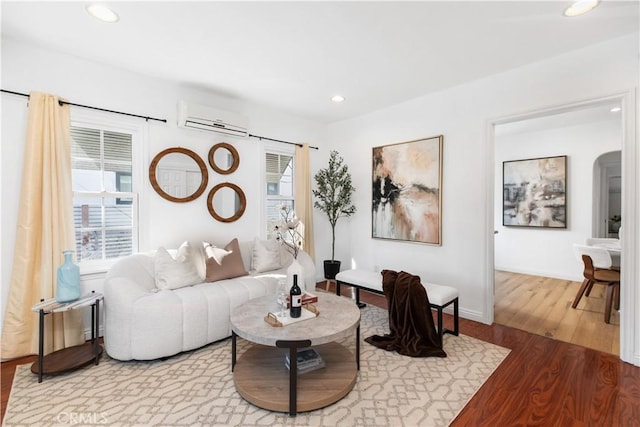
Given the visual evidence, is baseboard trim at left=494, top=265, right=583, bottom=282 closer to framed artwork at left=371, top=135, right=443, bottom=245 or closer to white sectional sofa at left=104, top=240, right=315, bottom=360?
framed artwork at left=371, top=135, right=443, bottom=245

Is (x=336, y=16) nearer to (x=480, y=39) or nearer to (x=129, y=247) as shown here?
(x=480, y=39)

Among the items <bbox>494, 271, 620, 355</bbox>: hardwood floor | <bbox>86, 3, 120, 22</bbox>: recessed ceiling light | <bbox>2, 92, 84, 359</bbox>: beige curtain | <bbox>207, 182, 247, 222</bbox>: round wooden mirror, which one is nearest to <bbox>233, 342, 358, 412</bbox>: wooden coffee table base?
<bbox>2, 92, 84, 359</bbox>: beige curtain

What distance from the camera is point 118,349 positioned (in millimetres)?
2436

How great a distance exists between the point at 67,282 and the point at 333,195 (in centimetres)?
336

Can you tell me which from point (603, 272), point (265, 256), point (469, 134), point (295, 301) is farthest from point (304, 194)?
point (603, 272)

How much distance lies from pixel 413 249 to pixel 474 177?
1.22 meters

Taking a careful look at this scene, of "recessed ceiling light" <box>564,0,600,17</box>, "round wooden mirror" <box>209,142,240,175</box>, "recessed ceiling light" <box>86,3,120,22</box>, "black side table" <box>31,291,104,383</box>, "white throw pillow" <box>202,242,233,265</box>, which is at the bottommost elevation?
"black side table" <box>31,291,104,383</box>

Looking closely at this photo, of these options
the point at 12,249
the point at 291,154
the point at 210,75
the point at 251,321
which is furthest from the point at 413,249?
the point at 12,249

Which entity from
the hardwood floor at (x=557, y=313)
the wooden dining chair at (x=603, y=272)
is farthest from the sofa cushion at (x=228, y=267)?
the wooden dining chair at (x=603, y=272)

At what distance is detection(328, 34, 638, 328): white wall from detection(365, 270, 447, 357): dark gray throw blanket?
1.07 meters

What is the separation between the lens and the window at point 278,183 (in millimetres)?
4418

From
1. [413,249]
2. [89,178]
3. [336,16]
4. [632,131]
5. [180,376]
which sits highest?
[336,16]

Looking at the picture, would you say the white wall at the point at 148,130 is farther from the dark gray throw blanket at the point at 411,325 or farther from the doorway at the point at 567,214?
the doorway at the point at 567,214

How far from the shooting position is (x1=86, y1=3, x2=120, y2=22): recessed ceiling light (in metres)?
2.09
